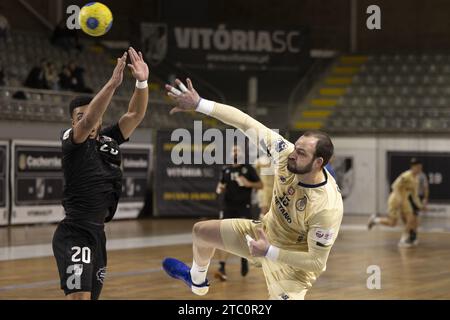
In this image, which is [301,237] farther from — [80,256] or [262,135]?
[80,256]

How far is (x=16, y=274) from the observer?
1317cm

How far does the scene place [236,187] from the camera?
14141 millimetres

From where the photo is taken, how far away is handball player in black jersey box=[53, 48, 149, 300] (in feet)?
22.2

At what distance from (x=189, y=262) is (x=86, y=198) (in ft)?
28.3

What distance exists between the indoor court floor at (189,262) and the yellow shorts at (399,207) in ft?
2.38

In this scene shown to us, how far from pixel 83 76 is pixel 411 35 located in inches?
493

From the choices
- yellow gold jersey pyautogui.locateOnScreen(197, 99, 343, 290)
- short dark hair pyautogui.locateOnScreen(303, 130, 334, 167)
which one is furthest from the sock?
short dark hair pyautogui.locateOnScreen(303, 130, 334, 167)

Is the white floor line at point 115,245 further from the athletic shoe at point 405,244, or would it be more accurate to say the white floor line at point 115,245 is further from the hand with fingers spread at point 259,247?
the hand with fingers spread at point 259,247

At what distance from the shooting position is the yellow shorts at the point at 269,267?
6.78 m

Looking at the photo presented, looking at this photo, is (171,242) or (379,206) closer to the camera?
(171,242)

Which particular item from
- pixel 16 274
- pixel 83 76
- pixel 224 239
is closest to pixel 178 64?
pixel 83 76

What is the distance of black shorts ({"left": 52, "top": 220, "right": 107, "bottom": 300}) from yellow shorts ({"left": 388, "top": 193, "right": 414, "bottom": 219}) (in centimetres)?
1372

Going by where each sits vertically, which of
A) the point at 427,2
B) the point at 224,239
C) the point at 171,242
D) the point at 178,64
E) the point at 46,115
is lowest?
the point at 171,242
